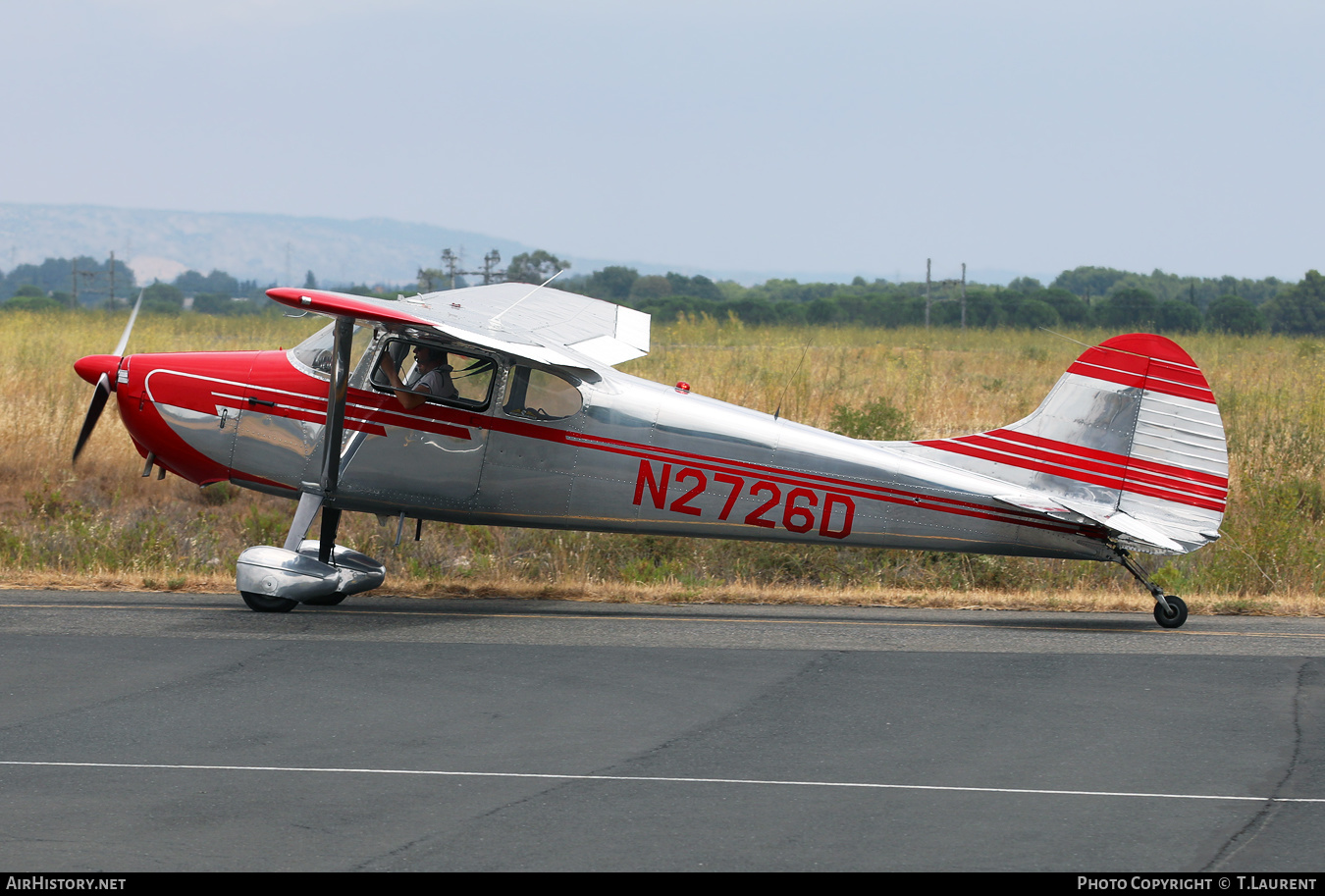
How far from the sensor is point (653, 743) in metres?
6.54

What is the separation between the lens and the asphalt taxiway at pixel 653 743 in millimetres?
4988

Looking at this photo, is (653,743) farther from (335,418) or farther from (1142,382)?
(1142,382)

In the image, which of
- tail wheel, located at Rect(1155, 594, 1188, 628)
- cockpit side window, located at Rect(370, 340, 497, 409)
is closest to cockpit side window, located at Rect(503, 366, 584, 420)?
cockpit side window, located at Rect(370, 340, 497, 409)

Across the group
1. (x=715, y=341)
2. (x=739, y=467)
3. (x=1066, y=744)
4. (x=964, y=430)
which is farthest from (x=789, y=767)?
(x=715, y=341)

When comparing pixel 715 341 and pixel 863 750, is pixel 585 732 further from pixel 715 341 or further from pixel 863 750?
pixel 715 341

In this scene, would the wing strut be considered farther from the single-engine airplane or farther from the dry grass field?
the dry grass field

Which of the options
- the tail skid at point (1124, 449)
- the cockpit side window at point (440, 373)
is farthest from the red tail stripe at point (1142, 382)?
the cockpit side window at point (440, 373)

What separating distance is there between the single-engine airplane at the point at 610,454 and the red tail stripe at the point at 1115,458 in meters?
0.02

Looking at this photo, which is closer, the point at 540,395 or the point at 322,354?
the point at 540,395

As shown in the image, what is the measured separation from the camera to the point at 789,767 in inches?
240

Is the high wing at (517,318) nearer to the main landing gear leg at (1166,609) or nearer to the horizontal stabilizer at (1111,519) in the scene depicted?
the horizontal stabilizer at (1111,519)

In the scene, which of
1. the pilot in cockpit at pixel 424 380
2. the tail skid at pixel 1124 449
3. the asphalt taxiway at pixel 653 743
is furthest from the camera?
the pilot in cockpit at pixel 424 380

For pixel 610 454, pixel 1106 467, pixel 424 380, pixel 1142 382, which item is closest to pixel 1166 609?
pixel 1106 467

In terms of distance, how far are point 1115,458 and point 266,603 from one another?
6.81 meters
